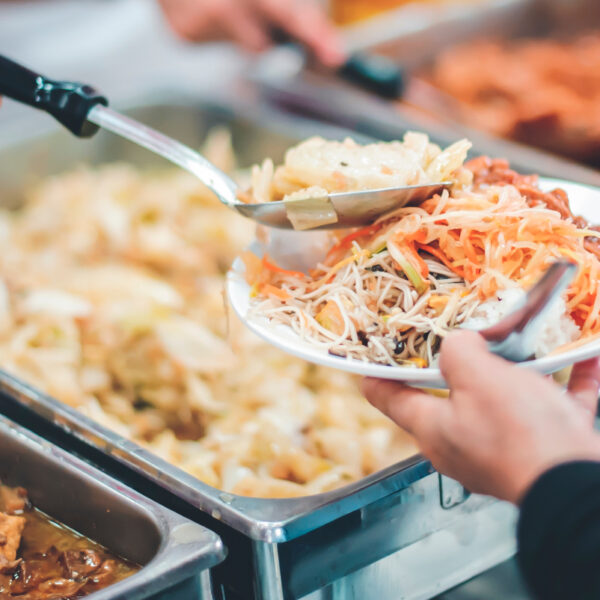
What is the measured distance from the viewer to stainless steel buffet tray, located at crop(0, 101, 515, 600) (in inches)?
58.9

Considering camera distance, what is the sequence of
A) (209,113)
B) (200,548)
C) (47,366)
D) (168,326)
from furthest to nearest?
(209,113) < (168,326) < (47,366) < (200,548)

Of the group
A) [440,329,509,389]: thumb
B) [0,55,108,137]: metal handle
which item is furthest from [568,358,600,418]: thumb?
[0,55,108,137]: metal handle

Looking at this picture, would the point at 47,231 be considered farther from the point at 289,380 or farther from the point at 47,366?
the point at 289,380

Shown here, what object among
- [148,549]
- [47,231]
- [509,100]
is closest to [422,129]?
[509,100]

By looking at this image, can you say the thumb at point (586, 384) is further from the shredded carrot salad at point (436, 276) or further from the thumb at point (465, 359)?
the thumb at point (465, 359)

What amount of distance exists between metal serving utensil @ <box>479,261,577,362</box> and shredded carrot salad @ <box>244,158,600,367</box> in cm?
13

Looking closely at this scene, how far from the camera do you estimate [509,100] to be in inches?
138

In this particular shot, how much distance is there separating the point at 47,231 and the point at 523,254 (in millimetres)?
2056

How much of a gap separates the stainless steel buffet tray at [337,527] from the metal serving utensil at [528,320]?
455 millimetres

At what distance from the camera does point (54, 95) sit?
1799mm

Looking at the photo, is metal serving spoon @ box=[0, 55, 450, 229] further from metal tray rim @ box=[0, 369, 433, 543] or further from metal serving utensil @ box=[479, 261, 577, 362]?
metal tray rim @ box=[0, 369, 433, 543]

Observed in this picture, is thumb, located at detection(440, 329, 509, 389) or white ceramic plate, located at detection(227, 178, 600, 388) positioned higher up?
thumb, located at detection(440, 329, 509, 389)

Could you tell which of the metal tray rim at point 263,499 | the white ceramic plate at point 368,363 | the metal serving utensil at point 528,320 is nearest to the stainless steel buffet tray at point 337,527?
the metal tray rim at point 263,499

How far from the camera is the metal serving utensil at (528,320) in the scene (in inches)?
43.8
